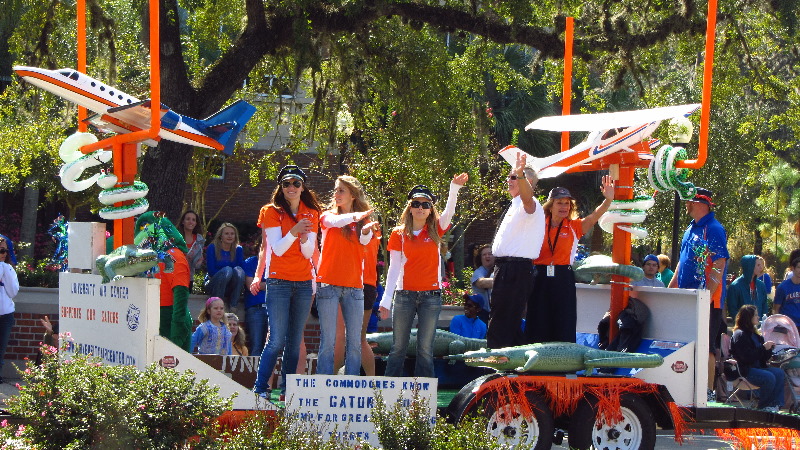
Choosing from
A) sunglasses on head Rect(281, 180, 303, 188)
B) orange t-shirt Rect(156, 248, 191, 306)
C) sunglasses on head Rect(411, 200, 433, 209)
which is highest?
sunglasses on head Rect(281, 180, 303, 188)

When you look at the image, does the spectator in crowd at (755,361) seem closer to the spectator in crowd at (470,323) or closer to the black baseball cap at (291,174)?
the spectator in crowd at (470,323)

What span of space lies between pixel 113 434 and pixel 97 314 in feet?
6.47

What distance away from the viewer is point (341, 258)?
7930 millimetres

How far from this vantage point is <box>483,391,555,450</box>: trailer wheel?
24.0ft

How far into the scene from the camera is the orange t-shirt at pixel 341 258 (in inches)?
311

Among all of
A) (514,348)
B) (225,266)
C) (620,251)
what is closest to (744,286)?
(620,251)

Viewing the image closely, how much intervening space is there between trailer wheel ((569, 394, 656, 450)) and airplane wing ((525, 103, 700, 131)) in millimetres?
2112

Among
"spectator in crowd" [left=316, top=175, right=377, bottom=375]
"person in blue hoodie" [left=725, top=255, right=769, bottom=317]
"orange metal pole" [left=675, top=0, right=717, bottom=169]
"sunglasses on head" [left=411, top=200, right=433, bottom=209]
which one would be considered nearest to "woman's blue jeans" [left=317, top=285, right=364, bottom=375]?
"spectator in crowd" [left=316, top=175, right=377, bottom=375]

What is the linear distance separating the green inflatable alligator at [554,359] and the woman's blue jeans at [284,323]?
1.29m

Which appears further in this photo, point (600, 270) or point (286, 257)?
point (600, 270)

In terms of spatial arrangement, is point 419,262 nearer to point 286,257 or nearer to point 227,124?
point 286,257

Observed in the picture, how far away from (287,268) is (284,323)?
0.40 m

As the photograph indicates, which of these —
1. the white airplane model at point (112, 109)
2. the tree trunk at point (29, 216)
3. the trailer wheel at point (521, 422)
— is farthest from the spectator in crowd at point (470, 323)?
the tree trunk at point (29, 216)

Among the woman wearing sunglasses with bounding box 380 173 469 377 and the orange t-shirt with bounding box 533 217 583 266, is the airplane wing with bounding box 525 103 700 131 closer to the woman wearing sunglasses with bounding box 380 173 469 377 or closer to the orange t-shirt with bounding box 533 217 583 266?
the orange t-shirt with bounding box 533 217 583 266
